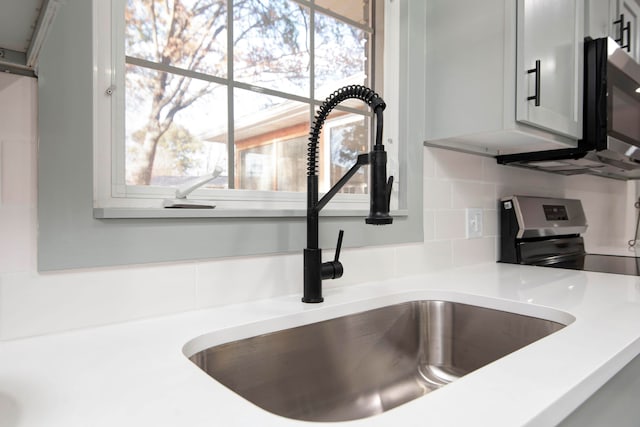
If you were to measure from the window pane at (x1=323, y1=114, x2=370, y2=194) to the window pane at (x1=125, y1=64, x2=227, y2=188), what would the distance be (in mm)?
411

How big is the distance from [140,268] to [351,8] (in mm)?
1077

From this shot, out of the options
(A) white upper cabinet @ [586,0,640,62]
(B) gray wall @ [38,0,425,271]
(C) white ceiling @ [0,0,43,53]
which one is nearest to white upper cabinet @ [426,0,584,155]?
(A) white upper cabinet @ [586,0,640,62]

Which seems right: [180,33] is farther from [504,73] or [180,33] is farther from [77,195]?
[504,73]

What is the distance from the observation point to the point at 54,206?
2.10ft

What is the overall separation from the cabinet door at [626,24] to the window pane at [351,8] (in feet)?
3.67

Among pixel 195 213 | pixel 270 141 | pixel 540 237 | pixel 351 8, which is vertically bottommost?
pixel 540 237

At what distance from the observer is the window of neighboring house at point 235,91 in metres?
0.84

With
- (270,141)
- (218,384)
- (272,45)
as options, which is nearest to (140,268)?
Result: (218,384)

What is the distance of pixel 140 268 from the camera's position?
0.74 m

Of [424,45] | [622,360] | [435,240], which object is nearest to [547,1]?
[424,45]

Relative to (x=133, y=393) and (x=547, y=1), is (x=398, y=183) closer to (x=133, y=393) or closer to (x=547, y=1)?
(x=547, y=1)

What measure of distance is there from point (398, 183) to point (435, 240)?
26 centimetres

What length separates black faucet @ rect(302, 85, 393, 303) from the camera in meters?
0.81

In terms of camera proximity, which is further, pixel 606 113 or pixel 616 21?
pixel 616 21
